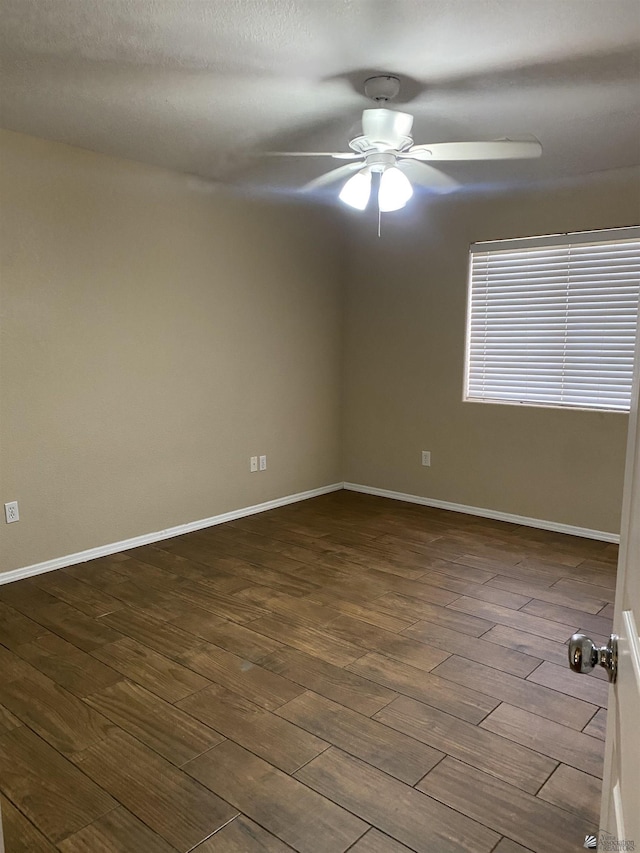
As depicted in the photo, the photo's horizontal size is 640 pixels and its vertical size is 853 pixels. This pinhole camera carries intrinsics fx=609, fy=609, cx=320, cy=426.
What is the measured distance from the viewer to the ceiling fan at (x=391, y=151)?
8.24ft

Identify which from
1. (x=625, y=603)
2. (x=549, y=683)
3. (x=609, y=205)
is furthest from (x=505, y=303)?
(x=625, y=603)

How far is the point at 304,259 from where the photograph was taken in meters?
4.78

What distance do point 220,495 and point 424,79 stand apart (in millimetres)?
2927

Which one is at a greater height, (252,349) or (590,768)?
(252,349)

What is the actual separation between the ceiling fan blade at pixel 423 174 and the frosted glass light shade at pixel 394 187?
0.65 feet

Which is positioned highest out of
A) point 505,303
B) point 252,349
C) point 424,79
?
point 424,79

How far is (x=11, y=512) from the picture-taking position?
3.27 meters

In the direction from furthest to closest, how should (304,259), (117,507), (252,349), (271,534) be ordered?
1. (304,259)
2. (252,349)
3. (271,534)
4. (117,507)

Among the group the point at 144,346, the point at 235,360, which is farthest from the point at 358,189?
the point at 235,360

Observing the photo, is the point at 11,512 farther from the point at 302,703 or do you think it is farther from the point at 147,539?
the point at 302,703

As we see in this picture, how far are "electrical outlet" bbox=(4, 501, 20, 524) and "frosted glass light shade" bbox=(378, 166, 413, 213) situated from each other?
97.8 inches

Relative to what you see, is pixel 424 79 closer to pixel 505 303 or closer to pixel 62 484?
pixel 505 303

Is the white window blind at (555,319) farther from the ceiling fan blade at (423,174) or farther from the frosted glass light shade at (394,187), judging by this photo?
the frosted glass light shade at (394,187)

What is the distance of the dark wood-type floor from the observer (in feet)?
5.56
